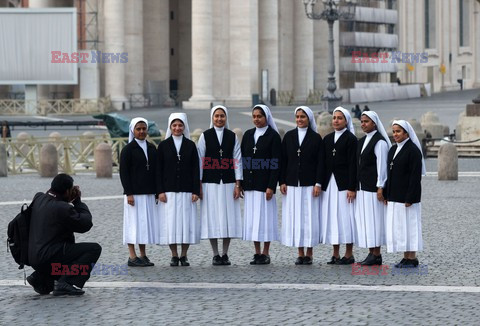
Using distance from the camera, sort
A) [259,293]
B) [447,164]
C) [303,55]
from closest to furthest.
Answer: [259,293]
[447,164]
[303,55]

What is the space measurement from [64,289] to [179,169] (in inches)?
96.3

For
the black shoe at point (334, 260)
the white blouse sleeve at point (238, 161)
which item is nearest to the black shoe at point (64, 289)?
the white blouse sleeve at point (238, 161)

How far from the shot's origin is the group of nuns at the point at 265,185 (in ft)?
46.7

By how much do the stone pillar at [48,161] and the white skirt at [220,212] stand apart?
47.9 feet

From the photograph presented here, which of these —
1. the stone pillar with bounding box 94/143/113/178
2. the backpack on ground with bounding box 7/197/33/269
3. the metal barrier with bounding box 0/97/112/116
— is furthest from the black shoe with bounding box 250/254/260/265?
the metal barrier with bounding box 0/97/112/116

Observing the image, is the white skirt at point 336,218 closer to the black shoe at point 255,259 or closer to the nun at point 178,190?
the black shoe at point 255,259

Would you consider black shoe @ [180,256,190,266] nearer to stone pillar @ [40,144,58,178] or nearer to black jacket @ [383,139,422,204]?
black jacket @ [383,139,422,204]

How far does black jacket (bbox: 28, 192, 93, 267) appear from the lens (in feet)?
40.5

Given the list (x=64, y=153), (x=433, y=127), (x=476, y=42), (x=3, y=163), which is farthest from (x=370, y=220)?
(x=476, y=42)

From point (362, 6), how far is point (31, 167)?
171 ft

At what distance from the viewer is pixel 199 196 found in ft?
47.6

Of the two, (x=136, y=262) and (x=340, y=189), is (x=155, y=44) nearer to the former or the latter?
(x=136, y=262)

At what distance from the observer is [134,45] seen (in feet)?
218

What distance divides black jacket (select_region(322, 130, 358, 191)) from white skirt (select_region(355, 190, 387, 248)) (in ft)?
0.67
